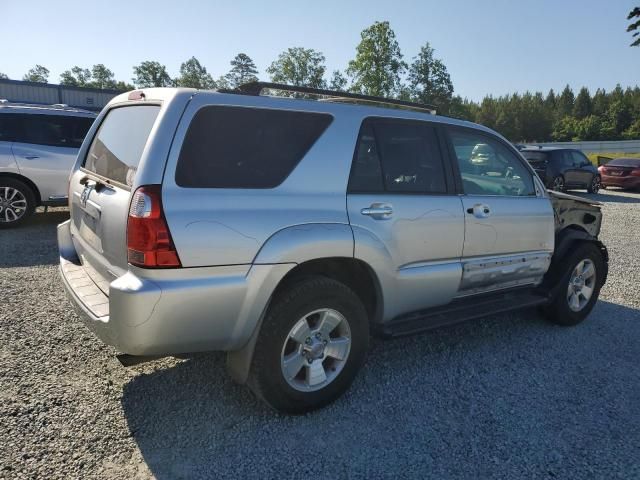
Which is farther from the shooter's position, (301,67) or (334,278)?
(301,67)

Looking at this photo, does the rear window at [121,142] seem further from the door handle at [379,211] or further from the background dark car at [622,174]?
the background dark car at [622,174]

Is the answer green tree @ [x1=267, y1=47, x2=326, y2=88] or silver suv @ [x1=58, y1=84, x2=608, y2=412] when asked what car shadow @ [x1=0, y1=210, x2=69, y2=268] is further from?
green tree @ [x1=267, y1=47, x2=326, y2=88]

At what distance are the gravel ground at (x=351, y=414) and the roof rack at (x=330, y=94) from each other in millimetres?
1877

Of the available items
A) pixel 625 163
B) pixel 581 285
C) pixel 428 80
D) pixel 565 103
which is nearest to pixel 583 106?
pixel 565 103

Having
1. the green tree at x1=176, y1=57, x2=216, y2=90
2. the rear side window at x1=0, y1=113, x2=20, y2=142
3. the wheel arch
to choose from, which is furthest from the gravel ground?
the green tree at x1=176, y1=57, x2=216, y2=90

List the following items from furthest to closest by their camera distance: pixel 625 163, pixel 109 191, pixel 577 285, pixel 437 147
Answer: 1. pixel 625 163
2. pixel 577 285
3. pixel 437 147
4. pixel 109 191

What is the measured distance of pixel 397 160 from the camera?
3.23m

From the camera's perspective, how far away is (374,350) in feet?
12.4

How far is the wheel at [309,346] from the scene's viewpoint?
2.64 m

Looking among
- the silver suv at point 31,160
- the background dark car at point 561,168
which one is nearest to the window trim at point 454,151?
the silver suv at point 31,160

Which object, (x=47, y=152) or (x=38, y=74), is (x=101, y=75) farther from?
(x=47, y=152)

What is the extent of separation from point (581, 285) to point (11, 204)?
26.0 feet

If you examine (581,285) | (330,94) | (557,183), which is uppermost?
(330,94)

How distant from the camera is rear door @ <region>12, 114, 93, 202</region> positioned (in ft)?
24.5
